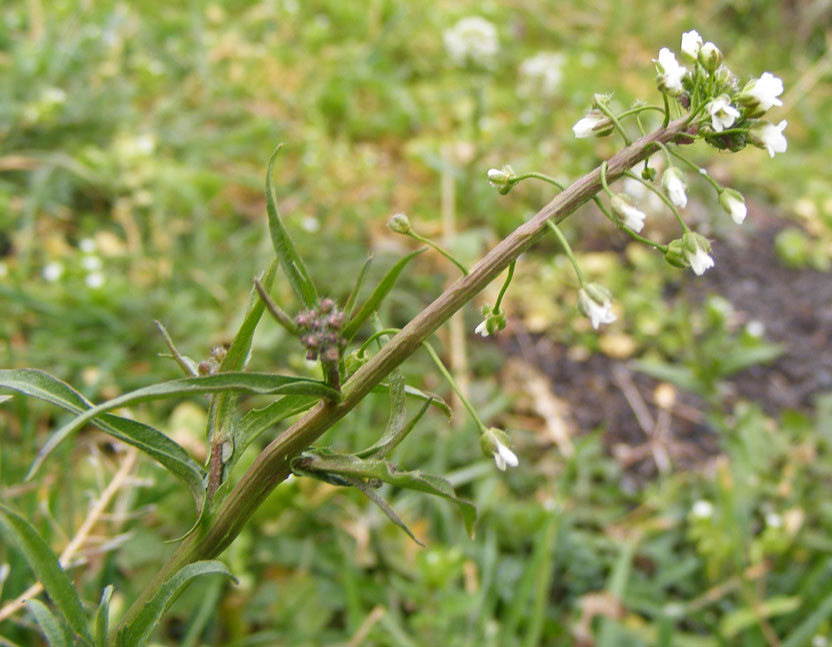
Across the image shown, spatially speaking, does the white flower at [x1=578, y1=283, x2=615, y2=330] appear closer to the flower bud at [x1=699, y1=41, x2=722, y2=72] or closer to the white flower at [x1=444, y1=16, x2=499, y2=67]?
the flower bud at [x1=699, y1=41, x2=722, y2=72]

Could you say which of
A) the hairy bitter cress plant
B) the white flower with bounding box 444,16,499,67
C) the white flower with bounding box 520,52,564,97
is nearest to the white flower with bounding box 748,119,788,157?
the hairy bitter cress plant

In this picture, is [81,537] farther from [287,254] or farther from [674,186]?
[674,186]

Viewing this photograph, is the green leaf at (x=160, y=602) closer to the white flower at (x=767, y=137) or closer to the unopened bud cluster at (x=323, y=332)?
the unopened bud cluster at (x=323, y=332)

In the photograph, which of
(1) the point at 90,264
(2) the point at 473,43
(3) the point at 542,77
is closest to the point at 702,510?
(1) the point at 90,264

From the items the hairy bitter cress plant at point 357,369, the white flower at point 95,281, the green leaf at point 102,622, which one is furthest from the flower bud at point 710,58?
the white flower at point 95,281

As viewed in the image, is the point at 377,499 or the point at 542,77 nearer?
the point at 377,499

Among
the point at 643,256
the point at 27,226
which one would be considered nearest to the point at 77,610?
the point at 27,226
